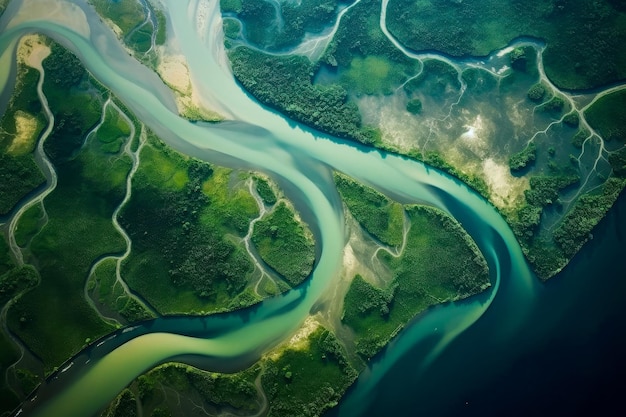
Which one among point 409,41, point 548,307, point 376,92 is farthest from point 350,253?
point 409,41

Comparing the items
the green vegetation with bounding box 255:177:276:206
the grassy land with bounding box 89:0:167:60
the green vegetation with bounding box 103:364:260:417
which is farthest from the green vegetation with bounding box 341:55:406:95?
the green vegetation with bounding box 103:364:260:417

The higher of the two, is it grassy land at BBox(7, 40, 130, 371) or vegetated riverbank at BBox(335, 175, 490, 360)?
grassy land at BBox(7, 40, 130, 371)

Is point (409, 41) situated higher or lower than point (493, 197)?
higher

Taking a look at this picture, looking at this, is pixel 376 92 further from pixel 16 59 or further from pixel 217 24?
pixel 16 59

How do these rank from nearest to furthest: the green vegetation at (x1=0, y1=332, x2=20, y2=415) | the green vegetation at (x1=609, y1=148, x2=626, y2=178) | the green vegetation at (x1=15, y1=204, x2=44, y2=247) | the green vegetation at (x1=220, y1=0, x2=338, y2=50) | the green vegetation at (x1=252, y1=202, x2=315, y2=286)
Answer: the green vegetation at (x1=0, y1=332, x2=20, y2=415)
the green vegetation at (x1=15, y1=204, x2=44, y2=247)
the green vegetation at (x1=252, y1=202, x2=315, y2=286)
the green vegetation at (x1=609, y1=148, x2=626, y2=178)
the green vegetation at (x1=220, y1=0, x2=338, y2=50)

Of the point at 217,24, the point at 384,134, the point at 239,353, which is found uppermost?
the point at 217,24

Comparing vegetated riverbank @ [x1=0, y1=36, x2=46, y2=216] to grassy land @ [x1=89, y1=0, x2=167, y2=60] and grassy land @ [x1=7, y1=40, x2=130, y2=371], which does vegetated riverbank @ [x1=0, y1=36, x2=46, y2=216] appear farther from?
grassy land @ [x1=89, y1=0, x2=167, y2=60]

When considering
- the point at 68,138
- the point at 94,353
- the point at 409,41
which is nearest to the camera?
the point at 94,353
